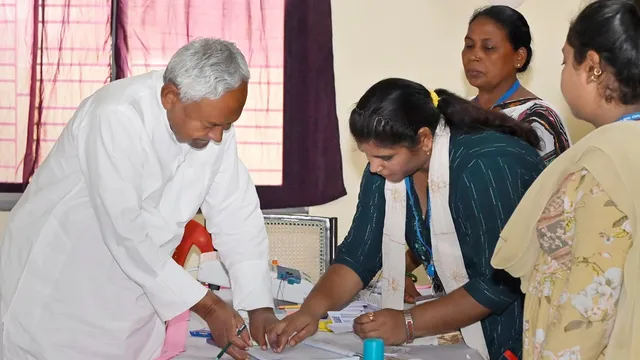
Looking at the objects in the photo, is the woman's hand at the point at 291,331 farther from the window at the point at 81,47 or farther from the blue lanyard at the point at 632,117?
the window at the point at 81,47

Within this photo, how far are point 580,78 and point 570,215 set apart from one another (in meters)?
0.25

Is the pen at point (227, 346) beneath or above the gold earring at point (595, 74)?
beneath

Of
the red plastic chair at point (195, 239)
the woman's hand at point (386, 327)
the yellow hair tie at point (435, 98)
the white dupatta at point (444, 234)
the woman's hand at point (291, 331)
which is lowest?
the woman's hand at point (291, 331)

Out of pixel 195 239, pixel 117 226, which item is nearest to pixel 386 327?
pixel 117 226

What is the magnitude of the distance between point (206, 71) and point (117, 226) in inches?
15.3

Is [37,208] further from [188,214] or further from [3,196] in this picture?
[3,196]

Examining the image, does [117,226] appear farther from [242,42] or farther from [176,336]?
[242,42]

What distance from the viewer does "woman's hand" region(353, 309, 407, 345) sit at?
6.21ft

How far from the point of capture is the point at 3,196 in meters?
3.81

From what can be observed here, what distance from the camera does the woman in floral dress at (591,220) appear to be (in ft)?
4.13

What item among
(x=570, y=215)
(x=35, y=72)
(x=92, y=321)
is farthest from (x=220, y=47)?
(x=35, y=72)

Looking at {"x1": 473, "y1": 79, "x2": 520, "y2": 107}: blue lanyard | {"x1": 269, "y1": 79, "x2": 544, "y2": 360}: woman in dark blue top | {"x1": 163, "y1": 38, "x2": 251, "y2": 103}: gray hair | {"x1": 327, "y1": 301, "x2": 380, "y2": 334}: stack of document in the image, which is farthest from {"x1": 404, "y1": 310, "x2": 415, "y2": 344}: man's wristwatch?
{"x1": 473, "y1": 79, "x2": 520, "y2": 107}: blue lanyard

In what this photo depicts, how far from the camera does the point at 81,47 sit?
3.77 metres

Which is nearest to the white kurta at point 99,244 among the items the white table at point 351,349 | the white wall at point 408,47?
the white table at point 351,349
